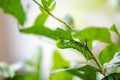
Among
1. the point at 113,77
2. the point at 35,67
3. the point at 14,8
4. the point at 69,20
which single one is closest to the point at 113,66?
the point at 113,77

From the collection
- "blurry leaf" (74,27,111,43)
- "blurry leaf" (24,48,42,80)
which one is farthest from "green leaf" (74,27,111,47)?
"blurry leaf" (24,48,42,80)

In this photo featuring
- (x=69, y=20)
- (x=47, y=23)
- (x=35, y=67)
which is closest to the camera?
(x=69, y=20)

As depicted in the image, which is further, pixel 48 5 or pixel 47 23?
pixel 47 23

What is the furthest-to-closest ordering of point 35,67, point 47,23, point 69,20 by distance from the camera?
point 47,23 → point 35,67 → point 69,20

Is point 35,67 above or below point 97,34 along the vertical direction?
above

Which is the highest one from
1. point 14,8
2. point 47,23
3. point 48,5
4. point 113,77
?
point 47,23

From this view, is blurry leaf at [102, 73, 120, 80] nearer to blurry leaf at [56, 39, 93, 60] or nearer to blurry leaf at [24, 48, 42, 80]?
blurry leaf at [56, 39, 93, 60]

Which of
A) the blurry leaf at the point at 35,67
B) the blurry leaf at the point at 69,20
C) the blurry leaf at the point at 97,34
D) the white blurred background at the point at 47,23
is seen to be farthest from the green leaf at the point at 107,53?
the white blurred background at the point at 47,23

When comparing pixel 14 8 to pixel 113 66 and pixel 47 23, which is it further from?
pixel 47 23
